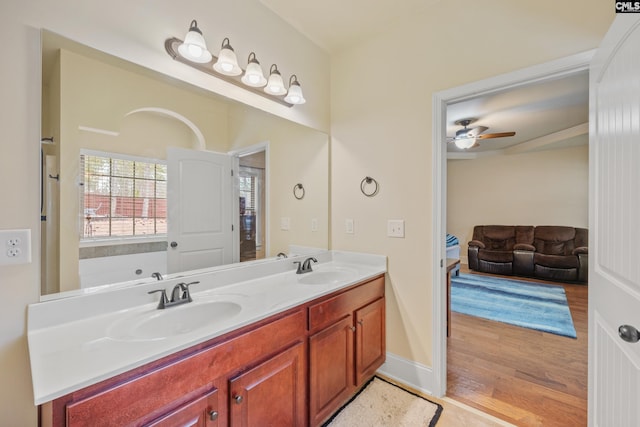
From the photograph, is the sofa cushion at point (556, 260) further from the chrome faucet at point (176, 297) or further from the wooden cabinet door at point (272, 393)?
the chrome faucet at point (176, 297)

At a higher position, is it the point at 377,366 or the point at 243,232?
the point at 243,232

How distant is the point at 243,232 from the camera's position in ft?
6.10

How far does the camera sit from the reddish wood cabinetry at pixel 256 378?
31.4 inches

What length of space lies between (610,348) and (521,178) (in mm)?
5532

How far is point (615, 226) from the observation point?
3.51 ft

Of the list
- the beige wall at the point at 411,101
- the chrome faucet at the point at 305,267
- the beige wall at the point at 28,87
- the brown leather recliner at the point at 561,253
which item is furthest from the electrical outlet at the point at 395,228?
the brown leather recliner at the point at 561,253

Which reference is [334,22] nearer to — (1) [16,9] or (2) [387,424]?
(1) [16,9]

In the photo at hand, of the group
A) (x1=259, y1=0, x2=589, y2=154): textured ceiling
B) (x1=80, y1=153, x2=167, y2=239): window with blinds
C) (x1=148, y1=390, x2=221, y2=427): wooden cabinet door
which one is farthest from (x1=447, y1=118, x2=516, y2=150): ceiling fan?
(x1=148, y1=390, x2=221, y2=427): wooden cabinet door

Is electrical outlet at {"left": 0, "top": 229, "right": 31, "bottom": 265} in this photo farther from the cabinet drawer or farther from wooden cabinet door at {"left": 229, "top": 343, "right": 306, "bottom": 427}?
the cabinet drawer

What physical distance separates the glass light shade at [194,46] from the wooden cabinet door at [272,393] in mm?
1477

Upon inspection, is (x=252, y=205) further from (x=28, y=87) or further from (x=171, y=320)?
(x=28, y=87)

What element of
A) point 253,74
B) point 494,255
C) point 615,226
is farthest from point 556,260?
point 253,74

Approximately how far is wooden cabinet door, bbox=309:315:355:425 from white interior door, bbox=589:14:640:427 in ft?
3.77

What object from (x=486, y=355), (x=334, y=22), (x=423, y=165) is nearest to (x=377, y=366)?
(x=486, y=355)
